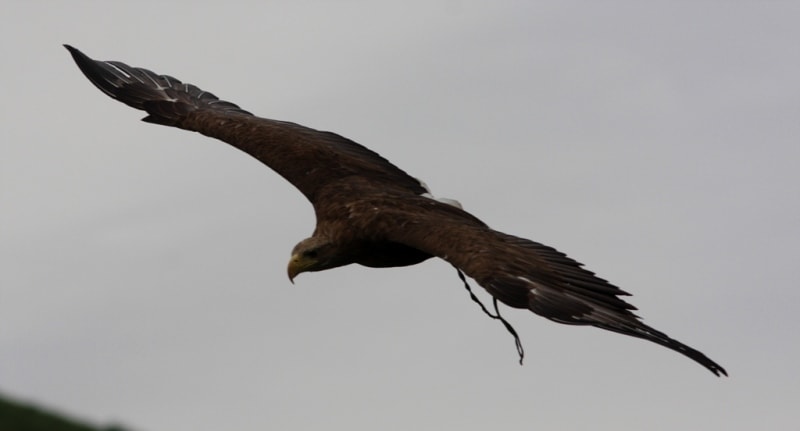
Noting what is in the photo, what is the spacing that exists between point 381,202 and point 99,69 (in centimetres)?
524

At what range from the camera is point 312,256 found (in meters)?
15.7

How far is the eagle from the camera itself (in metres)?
13.3

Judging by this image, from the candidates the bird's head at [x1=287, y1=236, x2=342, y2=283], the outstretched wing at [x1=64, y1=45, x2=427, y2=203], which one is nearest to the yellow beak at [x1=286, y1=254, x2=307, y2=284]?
the bird's head at [x1=287, y1=236, x2=342, y2=283]

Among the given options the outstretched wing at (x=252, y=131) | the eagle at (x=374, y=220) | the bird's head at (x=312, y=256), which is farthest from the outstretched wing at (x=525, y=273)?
the outstretched wing at (x=252, y=131)

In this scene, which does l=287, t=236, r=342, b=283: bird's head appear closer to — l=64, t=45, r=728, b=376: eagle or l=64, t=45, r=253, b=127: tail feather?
l=64, t=45, r=728, b=376: eagle

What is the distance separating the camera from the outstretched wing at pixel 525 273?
13.0 metres

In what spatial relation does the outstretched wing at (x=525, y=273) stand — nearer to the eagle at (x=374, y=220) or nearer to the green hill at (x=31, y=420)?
the eagle at (x=374, y=220)

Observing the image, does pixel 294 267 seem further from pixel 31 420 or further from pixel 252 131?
pixel 31 420

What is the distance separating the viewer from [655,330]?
1252 centimetres

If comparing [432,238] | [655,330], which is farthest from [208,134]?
[655,330]

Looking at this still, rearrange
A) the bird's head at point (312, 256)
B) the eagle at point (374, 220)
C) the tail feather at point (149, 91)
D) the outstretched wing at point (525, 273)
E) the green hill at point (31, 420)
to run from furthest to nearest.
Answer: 1. the tail feather at point (149, 91)
2. the bird's head at point (312, 256)
3. the eagle at point (374, 220)
4. the outstretched wing at point (525, 273)
5. the green hill at point (31, 420)

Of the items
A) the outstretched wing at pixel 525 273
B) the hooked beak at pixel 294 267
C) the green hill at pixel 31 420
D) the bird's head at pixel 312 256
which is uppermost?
the bird's head at pixel 312 256

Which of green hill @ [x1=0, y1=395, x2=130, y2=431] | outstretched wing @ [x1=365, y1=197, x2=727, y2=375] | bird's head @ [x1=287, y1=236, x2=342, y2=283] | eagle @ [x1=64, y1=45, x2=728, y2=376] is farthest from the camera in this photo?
bird's head @ [x1=287, y1=236, x2=342, y2=283]

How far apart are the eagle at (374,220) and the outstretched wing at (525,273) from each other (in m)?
0.01
